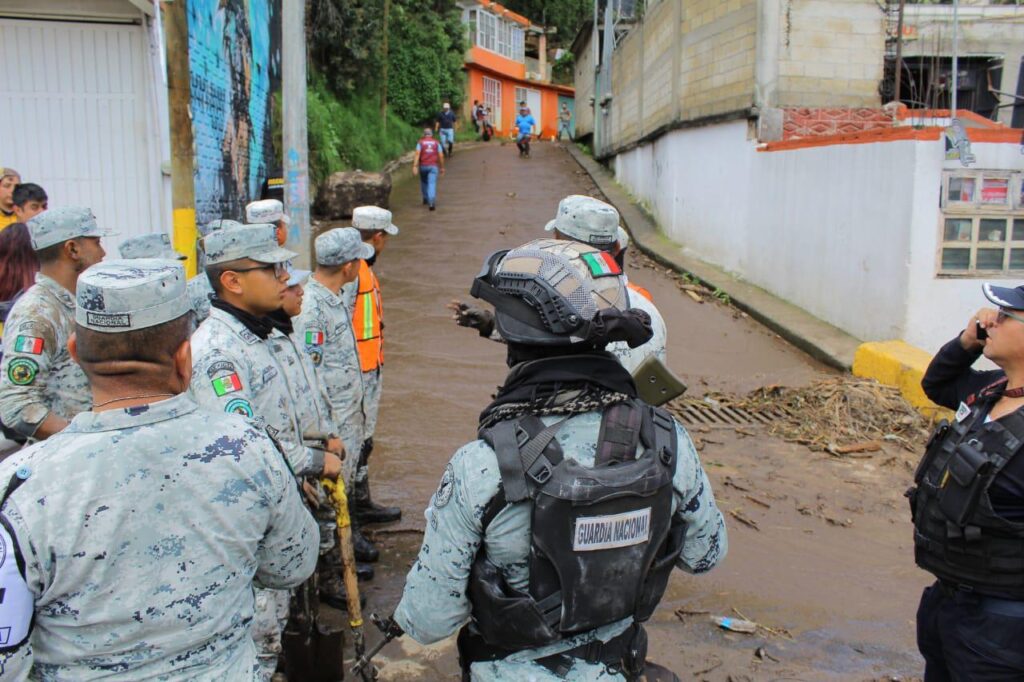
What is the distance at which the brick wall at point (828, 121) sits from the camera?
11.4m

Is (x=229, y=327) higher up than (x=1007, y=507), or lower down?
higher up

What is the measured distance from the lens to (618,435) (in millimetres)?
1942

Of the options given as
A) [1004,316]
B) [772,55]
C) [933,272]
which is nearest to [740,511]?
[1004,316]

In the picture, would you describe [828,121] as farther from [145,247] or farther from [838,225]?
[145,247]

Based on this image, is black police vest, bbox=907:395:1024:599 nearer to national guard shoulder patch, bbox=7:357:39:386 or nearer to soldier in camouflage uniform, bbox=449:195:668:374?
soldier in camouflage uniform, bbox=449:195:668:374

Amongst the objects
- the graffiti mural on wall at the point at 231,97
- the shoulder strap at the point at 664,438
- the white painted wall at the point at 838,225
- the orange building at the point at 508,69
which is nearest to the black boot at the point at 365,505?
the shoulder strap at the point at 664,438

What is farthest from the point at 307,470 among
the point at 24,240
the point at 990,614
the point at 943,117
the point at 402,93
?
the point at 402,93

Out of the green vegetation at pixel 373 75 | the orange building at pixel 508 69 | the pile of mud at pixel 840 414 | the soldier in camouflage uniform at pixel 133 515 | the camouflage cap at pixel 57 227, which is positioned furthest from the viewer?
the orange building at pixel 508 69

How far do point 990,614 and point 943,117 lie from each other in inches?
403

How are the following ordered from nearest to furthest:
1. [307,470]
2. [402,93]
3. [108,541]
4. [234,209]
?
[108,541] → [307,470] → [234,209] → [402,93]

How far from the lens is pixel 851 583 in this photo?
4578mm

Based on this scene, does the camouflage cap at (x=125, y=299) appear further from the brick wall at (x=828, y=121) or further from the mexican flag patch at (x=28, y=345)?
the brick wall at (x=828, y=121)

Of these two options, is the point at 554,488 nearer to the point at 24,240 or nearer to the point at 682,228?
the point at 24,240

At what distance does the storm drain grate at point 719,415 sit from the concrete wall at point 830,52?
19.2 feet
